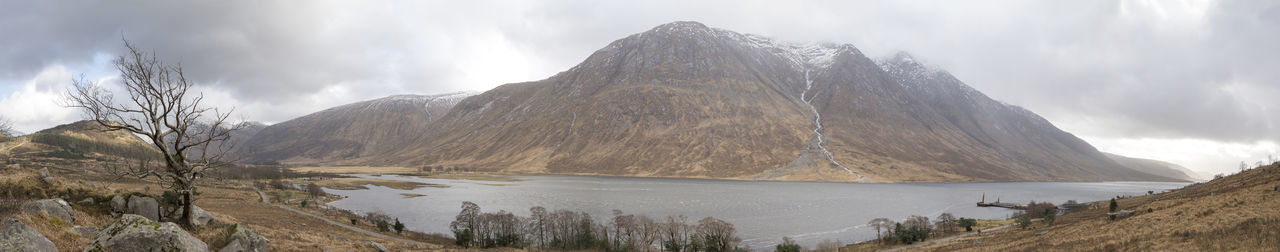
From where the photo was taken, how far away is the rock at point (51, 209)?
45.0 feet

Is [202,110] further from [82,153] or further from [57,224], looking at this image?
[82,153]

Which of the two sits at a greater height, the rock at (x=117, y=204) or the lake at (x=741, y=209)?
the rock at (x=117, y=204)

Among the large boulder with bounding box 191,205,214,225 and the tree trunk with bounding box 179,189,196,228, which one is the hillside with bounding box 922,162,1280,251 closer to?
the tree trunk with bounding box 179,189,196,228

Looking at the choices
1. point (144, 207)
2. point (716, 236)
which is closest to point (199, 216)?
point (144, 207)

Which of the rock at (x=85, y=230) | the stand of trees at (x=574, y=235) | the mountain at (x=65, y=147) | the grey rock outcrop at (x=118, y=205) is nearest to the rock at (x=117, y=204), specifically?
the grey rock outcrop at (x=118, y=205)

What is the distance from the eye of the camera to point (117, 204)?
60.8 feet

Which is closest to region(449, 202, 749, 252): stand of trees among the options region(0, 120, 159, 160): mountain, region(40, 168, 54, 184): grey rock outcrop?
region(40, 168, 54, 184): grey rock outcrop

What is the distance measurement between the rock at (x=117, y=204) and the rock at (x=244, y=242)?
562 cm

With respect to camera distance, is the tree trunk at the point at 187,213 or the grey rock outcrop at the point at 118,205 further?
the grey rock outcrop at the point at 118,205

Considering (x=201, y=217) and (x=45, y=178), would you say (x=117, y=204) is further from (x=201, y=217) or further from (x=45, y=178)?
(x=45, y=178)

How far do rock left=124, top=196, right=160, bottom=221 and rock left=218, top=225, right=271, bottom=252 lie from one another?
494 centimetres

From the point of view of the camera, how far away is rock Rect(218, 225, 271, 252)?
621 inches

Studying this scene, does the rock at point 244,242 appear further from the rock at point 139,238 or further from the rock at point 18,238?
the rock at point 18,238

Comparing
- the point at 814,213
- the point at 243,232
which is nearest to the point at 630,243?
the point at 243,232
